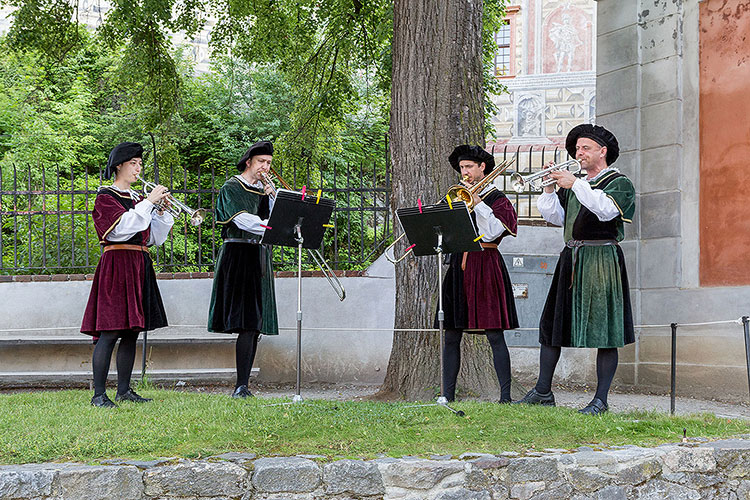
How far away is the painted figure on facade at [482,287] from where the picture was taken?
6051 mm

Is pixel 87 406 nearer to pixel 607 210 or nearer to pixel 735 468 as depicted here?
pixel 607 210

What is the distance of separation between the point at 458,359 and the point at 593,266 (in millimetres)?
1252

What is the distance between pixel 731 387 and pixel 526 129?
14.6m

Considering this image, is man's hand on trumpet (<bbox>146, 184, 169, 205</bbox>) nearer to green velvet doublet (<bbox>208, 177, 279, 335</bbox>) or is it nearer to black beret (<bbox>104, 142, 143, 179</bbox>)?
black beret (<bbox>104, 142, 143, 179</bbox>)

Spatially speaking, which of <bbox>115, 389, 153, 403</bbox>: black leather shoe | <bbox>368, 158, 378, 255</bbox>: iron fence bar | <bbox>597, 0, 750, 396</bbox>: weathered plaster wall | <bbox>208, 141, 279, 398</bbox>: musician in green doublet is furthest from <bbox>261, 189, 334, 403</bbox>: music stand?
<bbox>597, 0, 750, 396</bbox>: weathered plaster wall

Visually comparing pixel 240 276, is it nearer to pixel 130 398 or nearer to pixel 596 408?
pixel 130 398

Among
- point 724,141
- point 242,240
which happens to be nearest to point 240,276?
point 242,240

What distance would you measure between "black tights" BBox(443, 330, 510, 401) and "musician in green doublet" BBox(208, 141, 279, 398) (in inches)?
57.3

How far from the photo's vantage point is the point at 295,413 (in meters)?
5.40

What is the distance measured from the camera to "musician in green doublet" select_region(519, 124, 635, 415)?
5.52 metres

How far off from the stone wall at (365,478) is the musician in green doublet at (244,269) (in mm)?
2081

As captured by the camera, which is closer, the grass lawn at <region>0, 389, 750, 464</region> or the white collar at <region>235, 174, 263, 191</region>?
the grass lawn at <region>0, 389, 750, 464</region>

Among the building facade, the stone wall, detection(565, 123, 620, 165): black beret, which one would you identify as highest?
the building facade

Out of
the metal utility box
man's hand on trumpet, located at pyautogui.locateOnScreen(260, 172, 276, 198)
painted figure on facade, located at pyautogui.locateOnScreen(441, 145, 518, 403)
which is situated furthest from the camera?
the metal utility box
